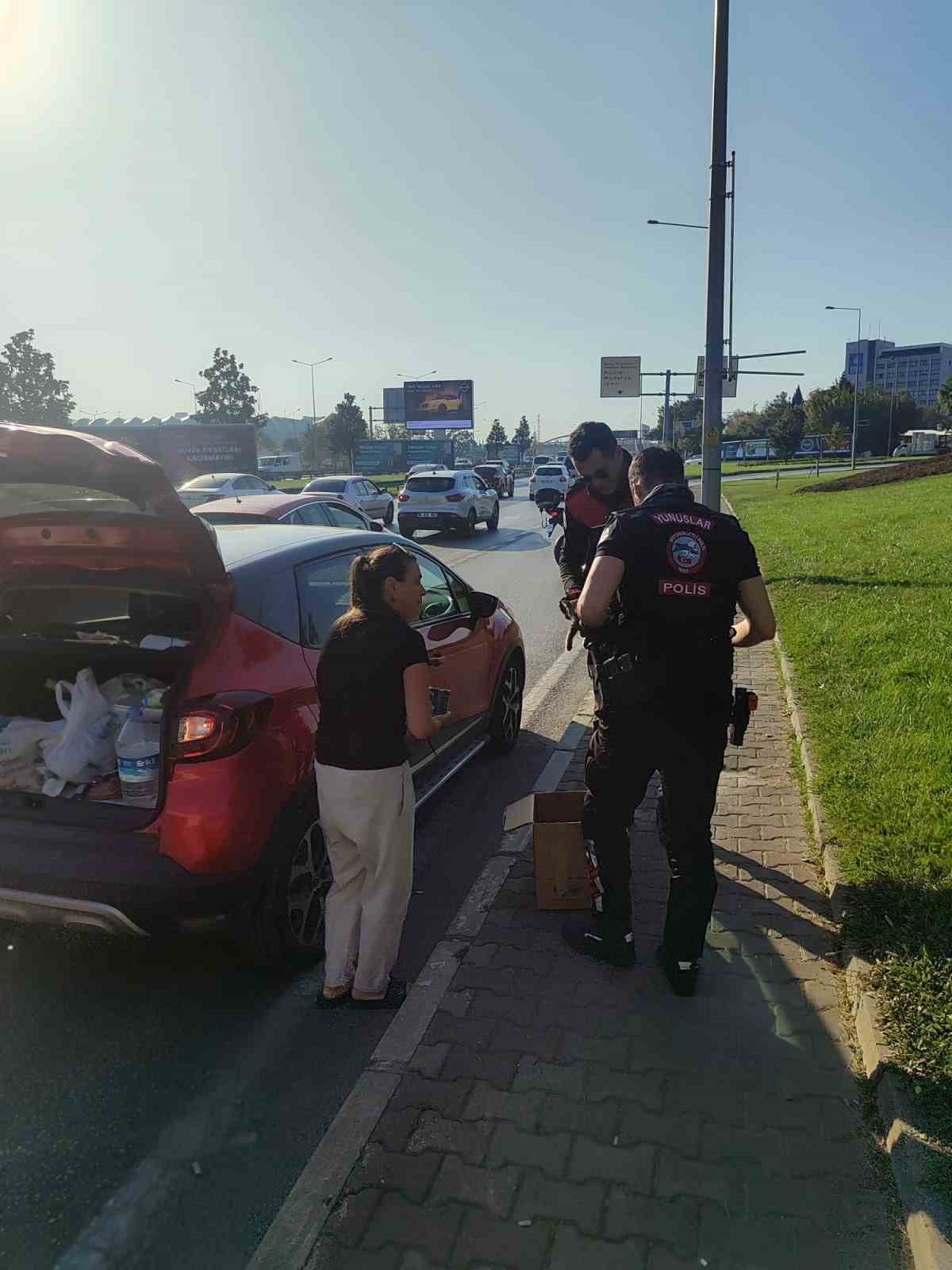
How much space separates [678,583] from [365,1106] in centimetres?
192

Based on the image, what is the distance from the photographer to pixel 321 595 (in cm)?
400

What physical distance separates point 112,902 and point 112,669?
39.4 inches

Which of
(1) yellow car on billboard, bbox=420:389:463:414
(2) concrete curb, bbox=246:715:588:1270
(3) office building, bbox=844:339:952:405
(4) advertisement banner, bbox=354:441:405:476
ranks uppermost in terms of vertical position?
(3) office building, bbox=844:339:952:405

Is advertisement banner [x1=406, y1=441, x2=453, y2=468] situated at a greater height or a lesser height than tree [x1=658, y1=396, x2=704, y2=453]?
lesser

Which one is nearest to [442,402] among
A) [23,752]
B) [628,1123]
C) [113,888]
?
[23,752]

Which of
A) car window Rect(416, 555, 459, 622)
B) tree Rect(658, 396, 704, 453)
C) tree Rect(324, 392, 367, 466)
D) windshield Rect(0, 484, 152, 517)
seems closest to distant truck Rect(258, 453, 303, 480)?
tree Rect(324, 392, 367, 466)

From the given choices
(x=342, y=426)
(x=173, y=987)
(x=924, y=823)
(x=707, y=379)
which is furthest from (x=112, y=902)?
(x=342, y=426)

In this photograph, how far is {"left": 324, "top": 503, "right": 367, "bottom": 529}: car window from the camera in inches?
428

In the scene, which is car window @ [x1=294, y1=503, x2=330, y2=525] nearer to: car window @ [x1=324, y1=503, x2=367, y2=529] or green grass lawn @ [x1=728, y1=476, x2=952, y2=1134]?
car window @ [x1=324, y1=503, x2=367, y2=529]

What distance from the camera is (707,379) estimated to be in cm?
1208

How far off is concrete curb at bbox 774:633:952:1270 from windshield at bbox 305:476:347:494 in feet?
67.7

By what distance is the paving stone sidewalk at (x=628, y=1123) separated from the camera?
2.28m

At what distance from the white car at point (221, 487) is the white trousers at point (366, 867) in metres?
19.2

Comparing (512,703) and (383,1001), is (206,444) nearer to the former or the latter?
(512,703)
